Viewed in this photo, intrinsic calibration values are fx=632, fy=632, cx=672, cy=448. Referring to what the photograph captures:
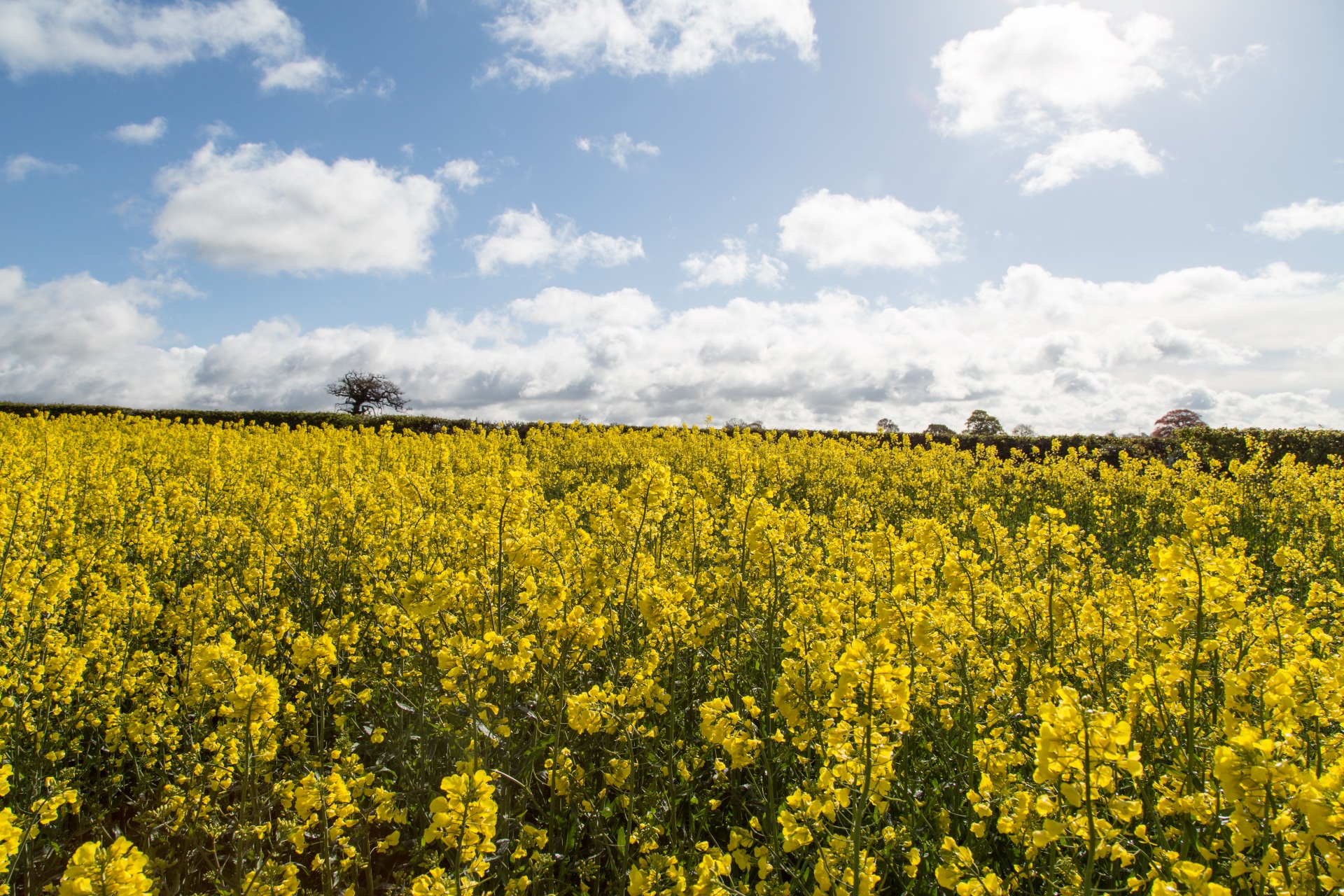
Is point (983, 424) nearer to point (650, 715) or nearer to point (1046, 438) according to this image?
point (1046, 438)

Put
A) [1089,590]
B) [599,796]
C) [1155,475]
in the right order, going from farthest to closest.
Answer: [1155,475] → [1089,590] → [599,796]

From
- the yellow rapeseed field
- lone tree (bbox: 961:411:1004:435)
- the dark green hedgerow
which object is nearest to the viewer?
the yellow rapeseed field

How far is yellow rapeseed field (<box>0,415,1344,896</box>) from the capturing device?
6.00 ft

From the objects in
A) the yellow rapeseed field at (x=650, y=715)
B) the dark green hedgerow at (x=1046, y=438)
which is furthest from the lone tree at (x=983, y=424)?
the yellow rapeseed field at (x=650, y=715)

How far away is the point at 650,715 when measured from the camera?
3523mm

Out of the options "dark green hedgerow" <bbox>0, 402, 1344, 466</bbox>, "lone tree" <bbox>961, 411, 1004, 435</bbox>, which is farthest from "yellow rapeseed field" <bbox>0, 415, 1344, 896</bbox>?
"lone tree" <bbox>961, 411, 1004, 435</bbox>

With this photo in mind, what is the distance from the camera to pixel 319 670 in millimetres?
3209

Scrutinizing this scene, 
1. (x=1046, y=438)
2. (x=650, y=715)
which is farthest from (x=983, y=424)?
(x=650, y=715)

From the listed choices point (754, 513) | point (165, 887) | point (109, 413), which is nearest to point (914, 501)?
point (754, 513)

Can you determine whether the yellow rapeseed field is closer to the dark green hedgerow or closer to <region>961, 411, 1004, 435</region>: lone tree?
the dark green hedgerow

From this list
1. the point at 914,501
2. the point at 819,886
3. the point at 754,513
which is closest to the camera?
the point at 819,886

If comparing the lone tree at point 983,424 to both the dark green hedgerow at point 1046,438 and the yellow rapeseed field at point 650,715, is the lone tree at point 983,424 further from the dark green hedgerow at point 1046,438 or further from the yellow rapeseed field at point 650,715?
the yellow rapeseed field at point 650,715

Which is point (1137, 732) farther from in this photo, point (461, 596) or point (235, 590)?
point (235, 590)

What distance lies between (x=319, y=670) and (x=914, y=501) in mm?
9391
